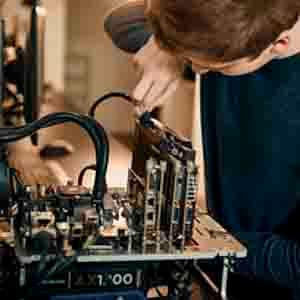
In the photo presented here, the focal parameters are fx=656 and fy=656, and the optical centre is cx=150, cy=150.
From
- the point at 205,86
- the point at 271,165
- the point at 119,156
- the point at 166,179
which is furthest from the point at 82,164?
the point at 166,179

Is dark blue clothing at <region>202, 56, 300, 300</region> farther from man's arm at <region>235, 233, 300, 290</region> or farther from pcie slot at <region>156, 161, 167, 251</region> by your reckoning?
pcie slot at <region>156, 161, 167, 251</region>

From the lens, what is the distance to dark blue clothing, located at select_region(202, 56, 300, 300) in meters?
0.87

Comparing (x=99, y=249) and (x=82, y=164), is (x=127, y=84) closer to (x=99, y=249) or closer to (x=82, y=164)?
(x=82, y=164)

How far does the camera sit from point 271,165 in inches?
35.6

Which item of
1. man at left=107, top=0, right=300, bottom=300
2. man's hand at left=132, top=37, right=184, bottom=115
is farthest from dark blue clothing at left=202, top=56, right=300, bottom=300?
man's hand at left=132, top=37, right=184, bottom=115

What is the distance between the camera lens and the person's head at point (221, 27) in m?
0.67

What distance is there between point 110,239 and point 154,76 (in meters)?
0.28

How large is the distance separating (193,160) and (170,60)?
0.25 metres

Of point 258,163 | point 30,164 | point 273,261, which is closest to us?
point 273,261

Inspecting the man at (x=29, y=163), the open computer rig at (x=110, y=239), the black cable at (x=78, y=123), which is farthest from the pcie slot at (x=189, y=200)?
the man at (x=29, y=163)

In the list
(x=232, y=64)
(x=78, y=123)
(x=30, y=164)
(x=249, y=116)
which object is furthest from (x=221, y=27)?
(x=30, y=164)

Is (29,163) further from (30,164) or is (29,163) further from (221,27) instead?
(221,27)

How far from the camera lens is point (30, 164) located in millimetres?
1394

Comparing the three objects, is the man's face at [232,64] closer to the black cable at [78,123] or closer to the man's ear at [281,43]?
the man's ear at [281,43]
